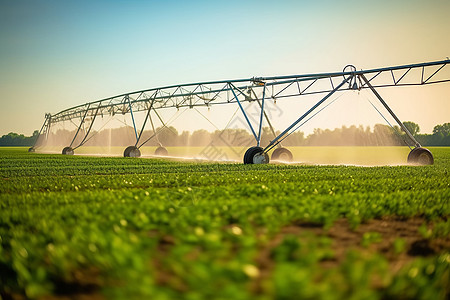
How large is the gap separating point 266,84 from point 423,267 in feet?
54.5

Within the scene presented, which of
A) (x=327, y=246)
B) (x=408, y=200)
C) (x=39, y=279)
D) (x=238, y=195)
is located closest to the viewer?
(x=39, y=279)

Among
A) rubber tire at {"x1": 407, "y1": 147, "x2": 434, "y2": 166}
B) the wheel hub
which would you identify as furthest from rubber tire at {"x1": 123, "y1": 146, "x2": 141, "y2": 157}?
rubber tire at {"x1": 407, "y1": 147, "x2": 434, "y2": 166}

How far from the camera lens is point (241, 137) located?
1419 inches

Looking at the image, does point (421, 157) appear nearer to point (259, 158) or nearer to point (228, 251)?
point (259, 158)

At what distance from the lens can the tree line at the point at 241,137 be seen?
758 inches

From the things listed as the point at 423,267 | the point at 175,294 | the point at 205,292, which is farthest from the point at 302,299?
the point at 423,267

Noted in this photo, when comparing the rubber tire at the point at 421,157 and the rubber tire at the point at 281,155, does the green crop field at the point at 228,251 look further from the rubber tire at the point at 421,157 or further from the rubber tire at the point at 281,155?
the rubber tire at the point at 281,155

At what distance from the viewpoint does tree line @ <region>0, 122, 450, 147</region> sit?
63.1 feet

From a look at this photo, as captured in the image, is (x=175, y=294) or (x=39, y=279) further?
(x=39, y=279)

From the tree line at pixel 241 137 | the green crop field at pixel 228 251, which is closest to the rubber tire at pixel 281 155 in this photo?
the tree line at pixel 241 137

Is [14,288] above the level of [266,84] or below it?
below

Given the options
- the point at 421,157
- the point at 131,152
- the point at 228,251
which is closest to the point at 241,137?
the point at 131,152

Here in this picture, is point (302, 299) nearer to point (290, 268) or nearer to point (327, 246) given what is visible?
point (290, 268)

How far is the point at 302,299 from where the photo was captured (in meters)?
2.02
